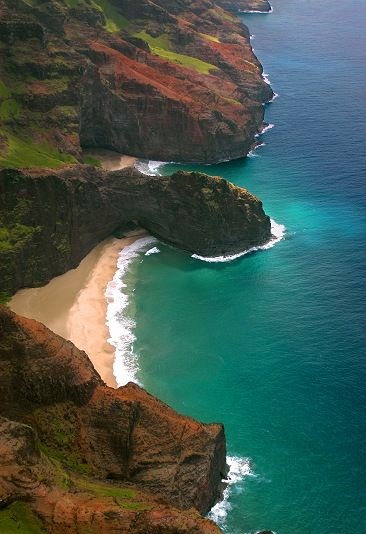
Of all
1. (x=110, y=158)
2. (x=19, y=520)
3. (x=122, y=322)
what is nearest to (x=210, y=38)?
(x=110, y=158)

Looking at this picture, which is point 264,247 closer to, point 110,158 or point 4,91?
point 110,158

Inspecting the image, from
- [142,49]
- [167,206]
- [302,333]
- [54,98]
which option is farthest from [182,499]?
[142,49]

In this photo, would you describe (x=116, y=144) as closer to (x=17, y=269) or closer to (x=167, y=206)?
(x=167, y=206)

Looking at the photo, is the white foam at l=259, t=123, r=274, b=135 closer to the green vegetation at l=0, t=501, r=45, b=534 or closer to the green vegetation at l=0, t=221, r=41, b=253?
the green vegetation at l=0, t=221, r=41, b=253

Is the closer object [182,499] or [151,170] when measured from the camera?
[182,499]

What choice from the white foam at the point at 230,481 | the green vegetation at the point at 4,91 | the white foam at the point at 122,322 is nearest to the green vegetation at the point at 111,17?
the green vegetation at the point at 4,91
